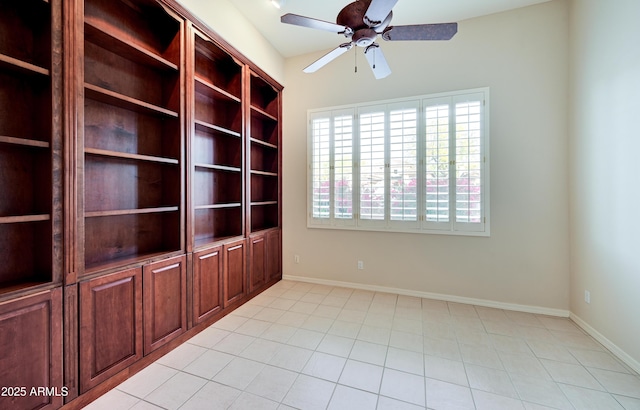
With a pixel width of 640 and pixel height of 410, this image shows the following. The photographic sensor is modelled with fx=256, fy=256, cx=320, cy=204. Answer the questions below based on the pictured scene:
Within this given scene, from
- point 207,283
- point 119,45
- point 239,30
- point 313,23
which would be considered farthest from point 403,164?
point 119,45

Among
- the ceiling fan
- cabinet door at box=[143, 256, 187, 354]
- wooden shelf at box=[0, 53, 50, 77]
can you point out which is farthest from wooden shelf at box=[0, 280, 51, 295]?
the ceiling fan

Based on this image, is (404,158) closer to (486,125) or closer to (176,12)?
(486,125)

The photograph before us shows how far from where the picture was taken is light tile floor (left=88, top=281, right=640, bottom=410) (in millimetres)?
1716

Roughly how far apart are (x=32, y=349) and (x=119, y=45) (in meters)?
2.15

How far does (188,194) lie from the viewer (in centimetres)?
245

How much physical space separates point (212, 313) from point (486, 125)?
12.6 ft

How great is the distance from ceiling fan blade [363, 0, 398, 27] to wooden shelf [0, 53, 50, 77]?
1.99m

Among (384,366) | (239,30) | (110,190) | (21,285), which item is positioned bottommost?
(384,366)

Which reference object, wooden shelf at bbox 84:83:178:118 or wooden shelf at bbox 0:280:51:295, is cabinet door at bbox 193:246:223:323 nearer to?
wooden shelf at bbox 0:280:51:295

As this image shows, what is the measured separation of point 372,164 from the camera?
3.60m

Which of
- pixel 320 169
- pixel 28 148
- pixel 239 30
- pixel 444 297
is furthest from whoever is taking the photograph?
pixel 320 169

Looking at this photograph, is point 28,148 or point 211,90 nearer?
point 28,148

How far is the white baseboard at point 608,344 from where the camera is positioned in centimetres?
201

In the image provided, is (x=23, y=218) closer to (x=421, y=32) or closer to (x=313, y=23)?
(x=313, y=23)
